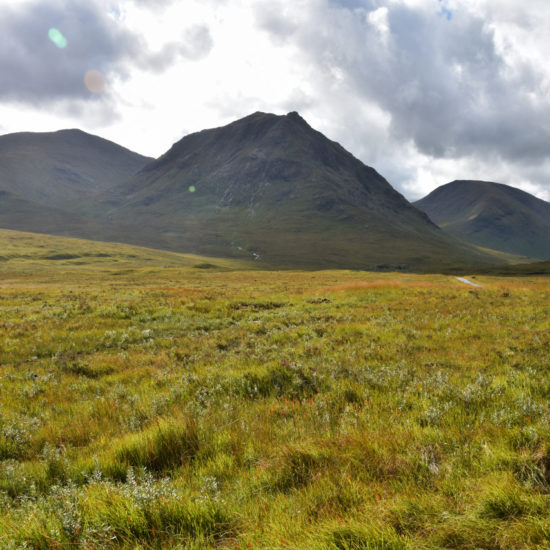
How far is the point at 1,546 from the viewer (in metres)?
2.43

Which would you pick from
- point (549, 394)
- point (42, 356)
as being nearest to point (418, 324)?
point (549, 394)

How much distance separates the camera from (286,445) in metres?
3.68

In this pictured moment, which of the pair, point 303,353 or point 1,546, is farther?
point 303,353

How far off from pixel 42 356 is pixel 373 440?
39.5 ft

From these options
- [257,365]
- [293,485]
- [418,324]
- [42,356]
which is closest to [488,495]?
[293,485]

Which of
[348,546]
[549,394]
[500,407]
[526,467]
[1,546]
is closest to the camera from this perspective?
[348,546]

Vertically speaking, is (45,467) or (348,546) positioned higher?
(348,546)

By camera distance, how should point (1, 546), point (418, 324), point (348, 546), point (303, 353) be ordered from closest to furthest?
point (348, 546), point (1, 546), point (303, 353), point (418, 324)

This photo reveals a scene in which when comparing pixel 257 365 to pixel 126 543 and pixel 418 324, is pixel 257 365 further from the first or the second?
pixel 418 324

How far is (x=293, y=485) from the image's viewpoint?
3193mm

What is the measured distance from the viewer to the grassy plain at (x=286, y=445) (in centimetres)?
246

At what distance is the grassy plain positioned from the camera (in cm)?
246

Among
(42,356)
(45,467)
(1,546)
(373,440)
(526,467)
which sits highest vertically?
(526,467)

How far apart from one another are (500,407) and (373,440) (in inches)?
95.7
